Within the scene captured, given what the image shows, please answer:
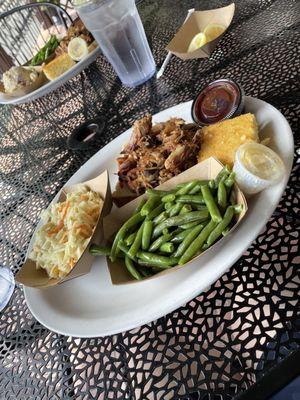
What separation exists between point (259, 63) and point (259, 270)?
112cm

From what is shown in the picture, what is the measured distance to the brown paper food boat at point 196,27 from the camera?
192 cm

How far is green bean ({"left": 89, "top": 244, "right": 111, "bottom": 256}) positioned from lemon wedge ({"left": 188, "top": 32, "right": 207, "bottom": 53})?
3.97 feet

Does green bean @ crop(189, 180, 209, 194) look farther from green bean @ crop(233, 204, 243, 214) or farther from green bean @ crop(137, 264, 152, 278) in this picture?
green bean @ crop(137, 264, 152, 278)

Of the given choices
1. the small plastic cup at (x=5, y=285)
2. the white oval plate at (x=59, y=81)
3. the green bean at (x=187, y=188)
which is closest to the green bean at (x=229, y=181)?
the green bean at (x=187, y=188)

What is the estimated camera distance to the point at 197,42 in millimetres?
1905

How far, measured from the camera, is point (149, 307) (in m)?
1.08

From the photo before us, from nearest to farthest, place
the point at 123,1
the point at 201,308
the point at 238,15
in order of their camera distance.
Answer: the point at 201,308, the point at 123,1, the point at 238,15

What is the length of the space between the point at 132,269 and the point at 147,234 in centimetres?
12

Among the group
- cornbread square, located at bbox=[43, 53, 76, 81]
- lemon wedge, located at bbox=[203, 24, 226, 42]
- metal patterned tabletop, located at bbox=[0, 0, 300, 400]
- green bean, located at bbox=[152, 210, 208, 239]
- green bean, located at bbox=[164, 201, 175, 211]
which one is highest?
cornbread square, located at bbox=[43, 53, 76, 81]

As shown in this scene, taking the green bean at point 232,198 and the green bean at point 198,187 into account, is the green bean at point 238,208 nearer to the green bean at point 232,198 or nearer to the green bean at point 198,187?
the green bean at point 232,198

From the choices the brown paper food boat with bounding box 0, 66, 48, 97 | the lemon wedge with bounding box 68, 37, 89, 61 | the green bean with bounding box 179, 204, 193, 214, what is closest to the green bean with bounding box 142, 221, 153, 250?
the green bean with bounding box 179, 204, 193, 214

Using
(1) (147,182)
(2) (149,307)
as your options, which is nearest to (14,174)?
(1) (147,182)

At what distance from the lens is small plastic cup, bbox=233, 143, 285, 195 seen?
1.12 m

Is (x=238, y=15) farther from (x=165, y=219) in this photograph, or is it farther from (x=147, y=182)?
(x=165, y=219)
